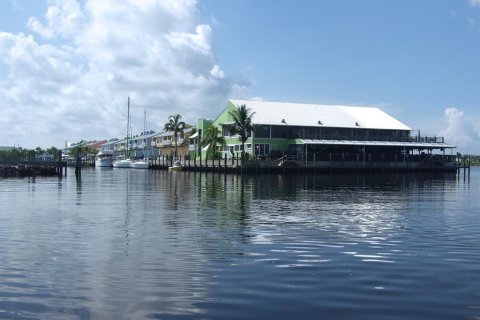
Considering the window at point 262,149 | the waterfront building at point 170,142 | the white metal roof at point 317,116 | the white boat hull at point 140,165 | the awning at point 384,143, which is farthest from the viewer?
the waterfront building at point 170,142

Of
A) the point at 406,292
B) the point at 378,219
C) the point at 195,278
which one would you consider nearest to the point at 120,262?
A: the point at 195,278

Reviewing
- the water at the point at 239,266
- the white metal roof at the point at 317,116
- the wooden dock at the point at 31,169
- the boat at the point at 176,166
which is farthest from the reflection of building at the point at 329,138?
the water at the point at 239,266

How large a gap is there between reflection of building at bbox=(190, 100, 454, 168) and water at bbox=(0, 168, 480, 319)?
59.3 meters

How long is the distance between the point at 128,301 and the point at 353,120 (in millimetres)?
86979

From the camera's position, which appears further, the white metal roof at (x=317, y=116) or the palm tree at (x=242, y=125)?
the white metal roof at (x=317, y=116)

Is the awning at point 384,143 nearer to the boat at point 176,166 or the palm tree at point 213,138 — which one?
the palm tree at point 213,138

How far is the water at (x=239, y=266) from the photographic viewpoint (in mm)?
9469

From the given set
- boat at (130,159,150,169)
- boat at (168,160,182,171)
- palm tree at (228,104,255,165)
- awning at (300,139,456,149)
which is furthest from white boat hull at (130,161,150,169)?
awning at (300,139,456,149)

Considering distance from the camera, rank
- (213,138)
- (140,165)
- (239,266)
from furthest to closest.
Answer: (140,165) → (213,138) → (239,266)

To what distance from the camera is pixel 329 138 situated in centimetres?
8800

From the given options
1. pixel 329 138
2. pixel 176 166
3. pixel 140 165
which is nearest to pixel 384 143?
pixel 329 138

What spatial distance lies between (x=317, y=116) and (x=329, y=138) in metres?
5.83

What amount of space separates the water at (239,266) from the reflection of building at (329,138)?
5931cm

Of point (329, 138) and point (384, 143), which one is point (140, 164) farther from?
point (384, 143)
